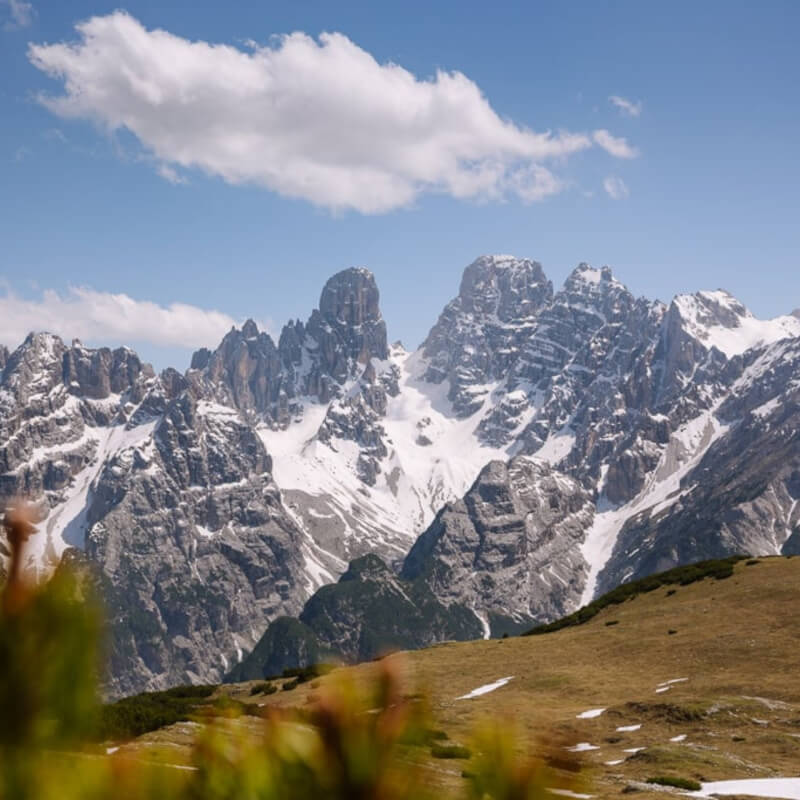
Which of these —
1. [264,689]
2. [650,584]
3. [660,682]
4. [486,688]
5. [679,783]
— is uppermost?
[650,584]

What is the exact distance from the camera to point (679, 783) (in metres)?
23.8

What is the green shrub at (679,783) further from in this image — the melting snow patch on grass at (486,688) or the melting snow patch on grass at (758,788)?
the melting snow patch on grass at (486,688)

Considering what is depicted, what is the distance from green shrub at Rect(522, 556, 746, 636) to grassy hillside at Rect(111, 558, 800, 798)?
0.93 metres

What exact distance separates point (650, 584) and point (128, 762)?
70.3m

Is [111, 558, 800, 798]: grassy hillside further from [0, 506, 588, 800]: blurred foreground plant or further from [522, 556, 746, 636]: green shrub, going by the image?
[0, 506, 588, 800]: blurred foreground plant

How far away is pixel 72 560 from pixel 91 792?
2.59ft

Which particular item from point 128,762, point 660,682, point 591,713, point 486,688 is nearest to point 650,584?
point 660,682

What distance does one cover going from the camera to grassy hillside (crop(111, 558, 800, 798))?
27672 millimetres

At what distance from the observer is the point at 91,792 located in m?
2.90

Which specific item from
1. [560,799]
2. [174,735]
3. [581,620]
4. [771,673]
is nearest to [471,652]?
[581,620]

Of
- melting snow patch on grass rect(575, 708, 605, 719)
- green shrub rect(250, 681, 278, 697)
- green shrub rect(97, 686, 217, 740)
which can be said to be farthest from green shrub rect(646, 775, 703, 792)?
green shrub rect(250, 681, 278, 697)

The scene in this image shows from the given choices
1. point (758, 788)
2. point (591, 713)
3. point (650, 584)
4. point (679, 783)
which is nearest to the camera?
point (758, 788)

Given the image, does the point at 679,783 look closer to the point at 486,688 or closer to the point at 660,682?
the point at 660,682

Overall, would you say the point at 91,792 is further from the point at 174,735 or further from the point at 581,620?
the point at 581,620
